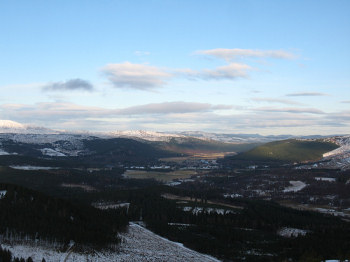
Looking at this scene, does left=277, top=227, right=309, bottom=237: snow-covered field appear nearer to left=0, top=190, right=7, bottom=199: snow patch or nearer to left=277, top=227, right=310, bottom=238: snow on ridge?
left=277, top=227, right=310, bottom=238: snow on ridge

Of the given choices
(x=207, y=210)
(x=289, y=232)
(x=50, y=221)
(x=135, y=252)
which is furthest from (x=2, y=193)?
(x=289, y=232)

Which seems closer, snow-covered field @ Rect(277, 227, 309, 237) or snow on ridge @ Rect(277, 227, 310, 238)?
snow on ridge @ Rect(277, 227, 310, 238)

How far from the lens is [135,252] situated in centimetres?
9169

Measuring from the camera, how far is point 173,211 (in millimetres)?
152875

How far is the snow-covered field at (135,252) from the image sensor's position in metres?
76.1

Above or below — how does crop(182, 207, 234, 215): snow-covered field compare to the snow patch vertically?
below

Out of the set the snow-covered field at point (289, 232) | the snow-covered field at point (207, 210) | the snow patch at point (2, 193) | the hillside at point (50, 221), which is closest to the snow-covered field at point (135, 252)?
the hillside at point (50, 221)

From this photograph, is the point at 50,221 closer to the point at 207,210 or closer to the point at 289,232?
the point at 289,232

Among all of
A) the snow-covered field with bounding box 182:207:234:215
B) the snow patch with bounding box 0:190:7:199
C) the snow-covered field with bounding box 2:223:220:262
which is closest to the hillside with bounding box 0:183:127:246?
the snow patch with bounding box 0:190:7:199

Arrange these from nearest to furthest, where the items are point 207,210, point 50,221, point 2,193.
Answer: point 50,221 < point 2,193 < point 207,210

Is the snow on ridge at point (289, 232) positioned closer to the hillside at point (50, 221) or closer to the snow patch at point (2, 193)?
the hillside at point (50, 221)

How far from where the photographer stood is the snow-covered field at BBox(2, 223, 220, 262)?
76.1m

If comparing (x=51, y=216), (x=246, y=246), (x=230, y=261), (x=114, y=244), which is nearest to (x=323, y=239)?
(x=246, y=246)

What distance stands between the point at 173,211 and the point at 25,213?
67.2 m
